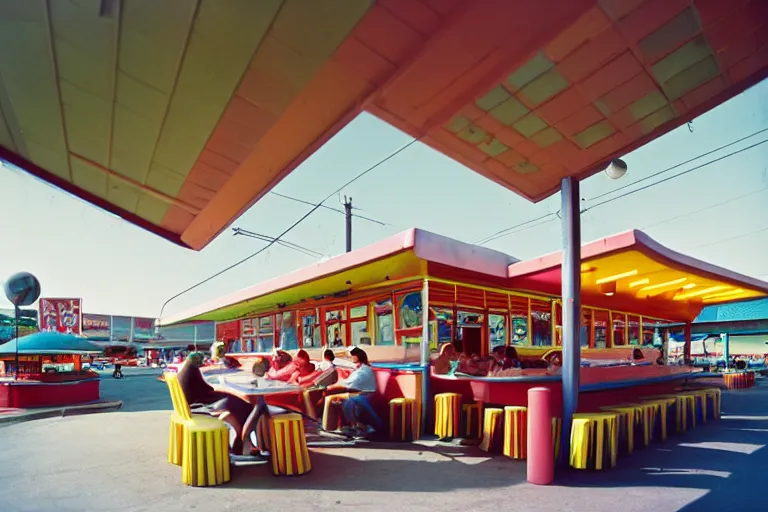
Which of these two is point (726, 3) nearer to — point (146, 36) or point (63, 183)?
point (146, 36)

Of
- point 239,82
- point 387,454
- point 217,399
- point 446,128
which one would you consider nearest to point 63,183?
point 239,82

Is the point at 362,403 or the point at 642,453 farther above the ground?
the point at 362,403

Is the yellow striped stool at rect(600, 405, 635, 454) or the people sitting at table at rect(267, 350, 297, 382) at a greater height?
the people sitting at table at rect(267, 350, 297, 382)

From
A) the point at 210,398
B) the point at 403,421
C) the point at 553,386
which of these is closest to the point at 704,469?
the point at 553,386

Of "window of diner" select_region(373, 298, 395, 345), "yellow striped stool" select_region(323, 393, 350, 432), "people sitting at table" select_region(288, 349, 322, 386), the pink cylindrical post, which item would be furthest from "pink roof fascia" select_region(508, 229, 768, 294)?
"people sitting at table" select_region(288, 349, 322, 386)

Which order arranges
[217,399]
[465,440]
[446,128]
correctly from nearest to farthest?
[446,128] < [217,399] < [465,440]

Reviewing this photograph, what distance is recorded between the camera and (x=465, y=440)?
7488mm

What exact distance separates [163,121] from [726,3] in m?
4.07

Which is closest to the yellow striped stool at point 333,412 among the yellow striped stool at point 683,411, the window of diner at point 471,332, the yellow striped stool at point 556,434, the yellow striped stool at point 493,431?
the yellow striped stool at point 493,431

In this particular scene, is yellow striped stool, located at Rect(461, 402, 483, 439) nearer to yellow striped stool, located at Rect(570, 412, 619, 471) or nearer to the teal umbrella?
yellow striped stool, located at Rect(570, 412, 619, 471)

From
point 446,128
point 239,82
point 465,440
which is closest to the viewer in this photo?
point 239,82

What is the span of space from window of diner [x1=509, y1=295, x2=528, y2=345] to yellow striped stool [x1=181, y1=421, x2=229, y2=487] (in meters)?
7.01

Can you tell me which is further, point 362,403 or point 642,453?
point 362,403

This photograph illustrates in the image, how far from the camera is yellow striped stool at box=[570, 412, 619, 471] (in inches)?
230
